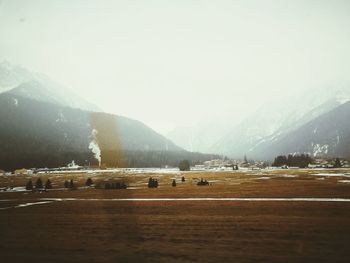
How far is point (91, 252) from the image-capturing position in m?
16.4

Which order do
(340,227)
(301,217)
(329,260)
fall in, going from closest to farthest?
(329,260)
(340,227)
(301,217)

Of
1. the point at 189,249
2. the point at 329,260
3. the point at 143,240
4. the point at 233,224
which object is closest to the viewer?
the point at 329,260

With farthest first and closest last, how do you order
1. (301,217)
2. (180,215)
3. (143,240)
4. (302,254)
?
(180,215) < (301,217) < (143,240) < (302,254)

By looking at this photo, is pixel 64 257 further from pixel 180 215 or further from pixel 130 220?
pixel 180 215

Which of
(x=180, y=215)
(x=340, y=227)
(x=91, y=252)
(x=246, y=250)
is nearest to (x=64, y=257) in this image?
(x=91, y=252)

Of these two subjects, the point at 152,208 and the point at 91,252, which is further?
the point at 152,208

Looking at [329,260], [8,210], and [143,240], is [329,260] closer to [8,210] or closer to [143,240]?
[143,240]

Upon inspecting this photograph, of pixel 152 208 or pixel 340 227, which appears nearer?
pixel 340 227

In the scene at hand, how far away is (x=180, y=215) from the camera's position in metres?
25.9

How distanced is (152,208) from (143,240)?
1154cm

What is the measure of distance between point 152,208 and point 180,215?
458 cm

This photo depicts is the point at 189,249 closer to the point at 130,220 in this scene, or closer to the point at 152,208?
the point at 130,220

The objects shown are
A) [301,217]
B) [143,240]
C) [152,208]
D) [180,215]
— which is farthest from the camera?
[152,208]

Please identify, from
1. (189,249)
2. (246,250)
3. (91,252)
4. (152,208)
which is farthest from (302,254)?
(152,208)
